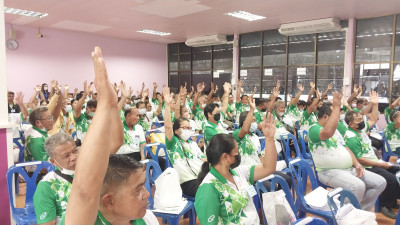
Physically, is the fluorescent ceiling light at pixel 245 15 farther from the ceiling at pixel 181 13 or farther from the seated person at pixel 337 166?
the seated person at pixel 337 166

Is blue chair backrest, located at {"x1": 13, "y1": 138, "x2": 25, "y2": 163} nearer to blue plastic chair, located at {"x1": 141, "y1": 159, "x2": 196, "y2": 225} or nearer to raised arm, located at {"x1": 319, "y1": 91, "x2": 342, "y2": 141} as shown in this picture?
blue plastic chair, located at {"x1": 141, "y1": 159, "x2": 196, "y2": 225}

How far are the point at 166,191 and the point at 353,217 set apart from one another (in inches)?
52.7

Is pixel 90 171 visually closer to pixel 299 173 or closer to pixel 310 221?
pixel 310 221

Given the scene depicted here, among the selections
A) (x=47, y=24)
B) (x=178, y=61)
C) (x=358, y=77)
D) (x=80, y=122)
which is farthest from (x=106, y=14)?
(x=358, y=77)

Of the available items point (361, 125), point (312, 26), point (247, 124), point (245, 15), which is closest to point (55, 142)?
point (247, 124)

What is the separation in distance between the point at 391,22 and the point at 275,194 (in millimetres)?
7314

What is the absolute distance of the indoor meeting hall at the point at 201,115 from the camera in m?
1.71

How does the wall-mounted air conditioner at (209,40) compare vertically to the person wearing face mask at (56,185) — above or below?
above

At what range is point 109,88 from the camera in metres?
0.81

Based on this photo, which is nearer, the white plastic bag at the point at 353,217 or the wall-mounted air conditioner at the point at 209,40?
the white plastic bag at the point at 353,217

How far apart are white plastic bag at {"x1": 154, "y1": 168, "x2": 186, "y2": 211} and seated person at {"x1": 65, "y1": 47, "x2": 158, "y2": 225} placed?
4.63 feet

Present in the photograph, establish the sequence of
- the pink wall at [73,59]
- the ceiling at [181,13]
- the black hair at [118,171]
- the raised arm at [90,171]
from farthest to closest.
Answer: the pink wall at [73,59], the ceiling at [181,13], the black hair at [118,171], the raised arm at [90,171]

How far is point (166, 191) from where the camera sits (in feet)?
8.04

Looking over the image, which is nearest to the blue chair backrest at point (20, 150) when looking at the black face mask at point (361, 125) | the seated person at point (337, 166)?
the seated person at point (337, 166)
